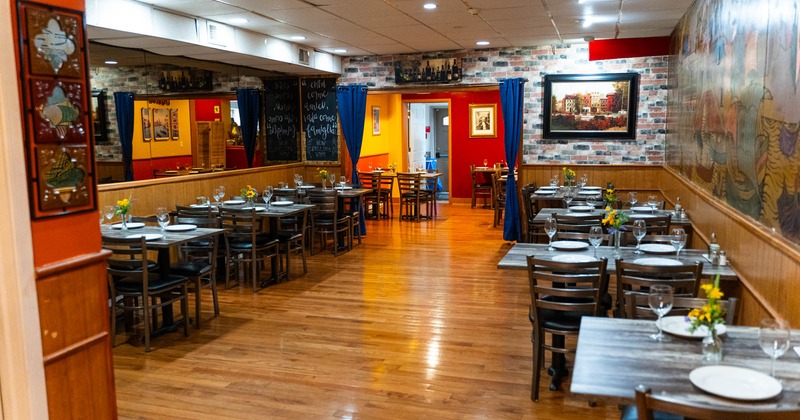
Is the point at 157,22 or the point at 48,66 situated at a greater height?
the point at 157,22

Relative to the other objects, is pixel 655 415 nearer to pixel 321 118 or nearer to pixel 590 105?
pixel 590 105

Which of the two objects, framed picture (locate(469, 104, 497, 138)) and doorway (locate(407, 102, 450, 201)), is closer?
framed picture (locate(469, 104, 497, 138))

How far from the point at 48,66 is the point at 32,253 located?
0.79m

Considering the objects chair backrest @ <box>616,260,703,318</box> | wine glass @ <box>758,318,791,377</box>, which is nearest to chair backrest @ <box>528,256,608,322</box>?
chair backrest @ <box>616,260,703,318</box>

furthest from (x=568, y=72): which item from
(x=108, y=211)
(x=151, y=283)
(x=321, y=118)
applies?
(x=151, y=283)

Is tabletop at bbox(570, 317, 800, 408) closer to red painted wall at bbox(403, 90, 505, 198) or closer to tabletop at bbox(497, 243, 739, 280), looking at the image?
tabletop at bbox(497, 243, 739, 280)

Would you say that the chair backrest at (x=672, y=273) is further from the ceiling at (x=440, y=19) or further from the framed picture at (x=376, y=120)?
the framed picture at (x=376, y=120)

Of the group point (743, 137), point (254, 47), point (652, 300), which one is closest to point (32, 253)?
point (652, 300)

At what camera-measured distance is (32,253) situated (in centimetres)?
263

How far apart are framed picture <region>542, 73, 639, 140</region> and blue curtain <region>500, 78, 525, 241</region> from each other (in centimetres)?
41

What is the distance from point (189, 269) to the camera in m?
5.32

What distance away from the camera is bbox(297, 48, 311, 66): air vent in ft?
30.0

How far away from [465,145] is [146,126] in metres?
6.66

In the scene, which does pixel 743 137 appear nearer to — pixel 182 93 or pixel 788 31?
pixel 788 31
